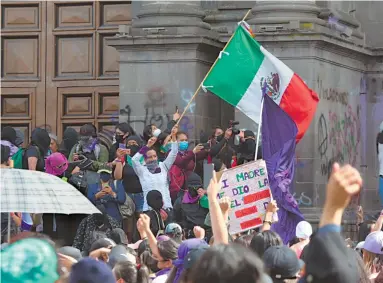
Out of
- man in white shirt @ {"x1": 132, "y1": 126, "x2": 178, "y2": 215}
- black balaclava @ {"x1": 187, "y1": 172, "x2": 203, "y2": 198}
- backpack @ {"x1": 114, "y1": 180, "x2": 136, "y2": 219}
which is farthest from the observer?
man in white shirt @ {"x1": 132, "y1": 126, "x2": 178, "y2": 215}

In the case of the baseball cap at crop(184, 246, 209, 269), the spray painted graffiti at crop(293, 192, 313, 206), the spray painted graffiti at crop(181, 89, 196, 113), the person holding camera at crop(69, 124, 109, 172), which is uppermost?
the spray painted graffiti at crop(181, 89, 196, 113)

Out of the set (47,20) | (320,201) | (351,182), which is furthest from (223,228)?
(47,20)

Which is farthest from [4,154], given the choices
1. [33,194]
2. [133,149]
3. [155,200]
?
[133,149]

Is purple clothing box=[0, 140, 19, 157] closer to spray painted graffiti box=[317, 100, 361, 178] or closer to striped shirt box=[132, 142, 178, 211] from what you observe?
striped shirt box=[132, 142, 178, 211]

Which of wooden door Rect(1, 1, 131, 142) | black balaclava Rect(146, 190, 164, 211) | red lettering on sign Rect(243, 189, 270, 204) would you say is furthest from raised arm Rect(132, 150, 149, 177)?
wooden door Rect(1, 1, 131, 142)

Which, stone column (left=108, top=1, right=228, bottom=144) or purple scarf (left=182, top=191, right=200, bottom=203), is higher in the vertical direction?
stone column (left=108, top=1, right=228, bottom=144)

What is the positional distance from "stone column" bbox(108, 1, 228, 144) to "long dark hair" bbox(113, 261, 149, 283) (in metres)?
9.94

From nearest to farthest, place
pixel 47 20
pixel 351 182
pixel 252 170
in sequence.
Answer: pixel 351 182 < pixel 252 170 < pixel 47 20

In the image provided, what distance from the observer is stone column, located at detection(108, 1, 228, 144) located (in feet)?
60.0

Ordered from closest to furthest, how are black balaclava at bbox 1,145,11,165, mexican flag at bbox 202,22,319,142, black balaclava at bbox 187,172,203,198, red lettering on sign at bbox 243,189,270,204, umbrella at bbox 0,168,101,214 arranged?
1. umbrella at bbox 0,168,101,214
2. black balaclava at bbox 1,145,11,165
3. red lettering on sign at bbox 243,189,270,204
4. black balaclava at bbox 187,172,203,198
5. mexican flag at bbox 202,22,319,142

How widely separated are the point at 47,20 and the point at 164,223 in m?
6.87

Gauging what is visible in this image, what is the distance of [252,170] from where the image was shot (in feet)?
42.7

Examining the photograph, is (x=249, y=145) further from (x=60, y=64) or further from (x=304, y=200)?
(x=60, y=64)

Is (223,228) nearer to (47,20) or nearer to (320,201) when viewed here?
(320,201)
